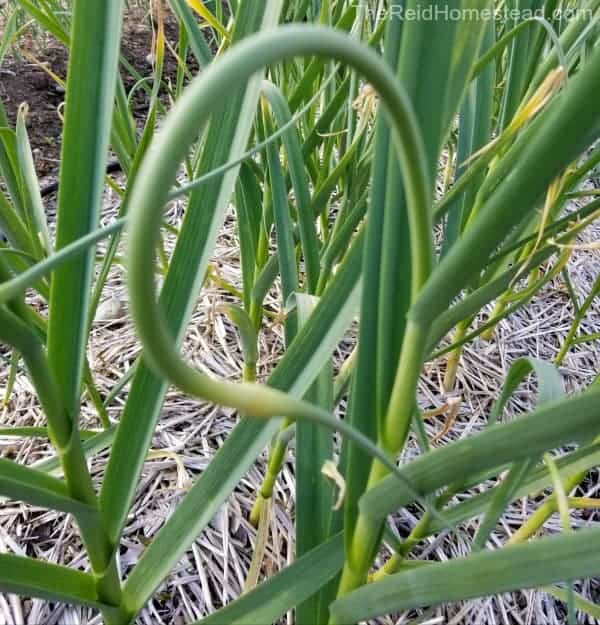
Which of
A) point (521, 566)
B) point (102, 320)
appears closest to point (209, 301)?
point (102, 320)

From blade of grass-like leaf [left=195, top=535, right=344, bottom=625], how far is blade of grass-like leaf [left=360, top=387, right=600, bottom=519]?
0.11 metres

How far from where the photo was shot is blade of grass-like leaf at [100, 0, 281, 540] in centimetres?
33

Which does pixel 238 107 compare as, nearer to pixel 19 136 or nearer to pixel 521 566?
pixel 19 136

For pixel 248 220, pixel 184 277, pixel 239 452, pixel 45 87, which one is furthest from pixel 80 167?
pixel 45 87

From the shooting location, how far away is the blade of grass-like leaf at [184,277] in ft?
1.07

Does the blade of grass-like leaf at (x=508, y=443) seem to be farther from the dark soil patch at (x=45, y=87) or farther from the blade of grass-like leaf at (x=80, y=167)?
the dark soil patch at (x=45, y=87)

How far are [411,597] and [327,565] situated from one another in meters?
0.09

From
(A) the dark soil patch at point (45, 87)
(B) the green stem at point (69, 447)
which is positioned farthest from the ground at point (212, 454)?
(A) the dark soil patch at point (45, 87)

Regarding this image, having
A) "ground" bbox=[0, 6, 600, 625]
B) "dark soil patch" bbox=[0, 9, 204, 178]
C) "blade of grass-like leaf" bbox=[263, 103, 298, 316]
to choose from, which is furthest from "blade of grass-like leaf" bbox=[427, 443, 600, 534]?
"dark soil patch" bbox=[0, 9, 204, 178]

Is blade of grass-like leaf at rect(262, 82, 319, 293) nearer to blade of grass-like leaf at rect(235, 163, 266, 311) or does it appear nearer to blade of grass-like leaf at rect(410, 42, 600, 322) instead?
blade of grass-like leaf at rect(235, 163, 266, 311)

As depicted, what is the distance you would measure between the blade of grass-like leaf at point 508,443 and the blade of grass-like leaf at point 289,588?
110 millimetres

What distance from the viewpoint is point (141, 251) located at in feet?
0.35

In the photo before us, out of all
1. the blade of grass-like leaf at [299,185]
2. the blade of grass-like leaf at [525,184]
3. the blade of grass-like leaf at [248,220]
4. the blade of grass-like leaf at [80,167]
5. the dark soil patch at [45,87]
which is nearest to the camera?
the blade of grass-like leaf at [525,184]

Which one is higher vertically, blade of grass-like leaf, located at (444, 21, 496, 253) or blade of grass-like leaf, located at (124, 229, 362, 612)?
blade of grass-like leaf, located at (444, 21, 496, 253)
